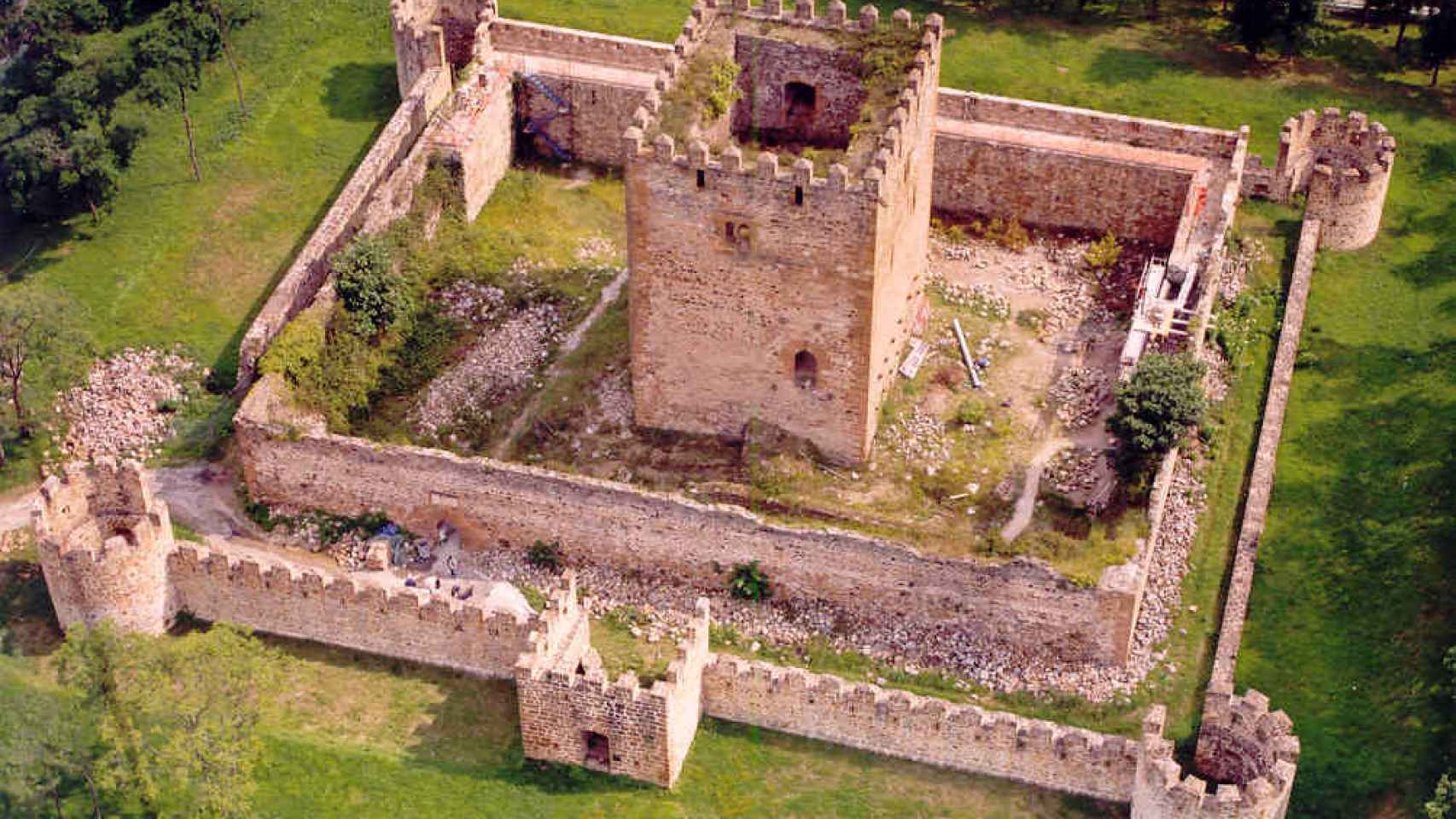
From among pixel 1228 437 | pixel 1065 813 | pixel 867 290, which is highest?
pixel 867 290

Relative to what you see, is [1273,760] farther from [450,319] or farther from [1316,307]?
[450,319]

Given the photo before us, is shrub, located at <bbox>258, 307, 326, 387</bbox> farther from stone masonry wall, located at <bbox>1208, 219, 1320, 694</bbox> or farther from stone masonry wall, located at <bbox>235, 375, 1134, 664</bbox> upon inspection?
stone masonry wall, located at <bbox>1208, 219, 1320, 694</bbox>

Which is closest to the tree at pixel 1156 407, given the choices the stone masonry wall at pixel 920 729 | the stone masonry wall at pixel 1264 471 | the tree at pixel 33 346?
the stone masonry wall at pixel 1264 471

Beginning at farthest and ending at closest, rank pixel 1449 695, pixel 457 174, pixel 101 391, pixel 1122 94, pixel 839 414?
1. pixel 1122 94
2. pixel 457 174
3. pixel 101 391
4. pixel 839 414
5. pixel 1449 695

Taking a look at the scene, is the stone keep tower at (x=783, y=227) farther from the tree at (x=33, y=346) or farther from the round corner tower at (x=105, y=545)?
the tree at (x=33, y=346)

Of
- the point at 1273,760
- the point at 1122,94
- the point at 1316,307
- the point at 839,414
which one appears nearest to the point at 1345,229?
the point at 1316,307

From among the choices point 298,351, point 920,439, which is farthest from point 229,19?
point 920,439
